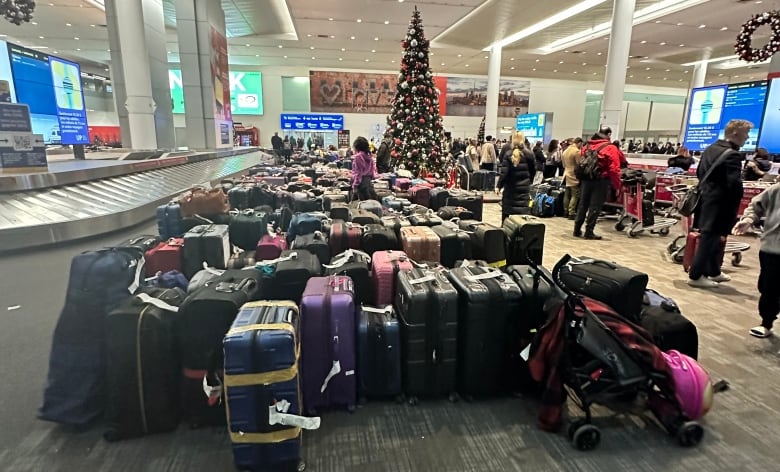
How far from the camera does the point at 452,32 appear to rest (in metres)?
18.3

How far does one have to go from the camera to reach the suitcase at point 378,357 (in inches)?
94.3

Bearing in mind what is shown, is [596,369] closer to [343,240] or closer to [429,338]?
[429,338]

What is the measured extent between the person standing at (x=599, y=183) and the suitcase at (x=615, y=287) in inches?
188

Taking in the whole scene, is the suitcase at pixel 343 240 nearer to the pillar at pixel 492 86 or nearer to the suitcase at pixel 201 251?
the suitcase at pixel 201 251

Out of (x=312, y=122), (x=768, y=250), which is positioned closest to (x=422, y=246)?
(x=768, y=250)

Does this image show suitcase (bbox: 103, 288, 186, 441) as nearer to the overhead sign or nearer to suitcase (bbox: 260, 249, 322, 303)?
suitcase (bbox: 260, 249, 322, 303)

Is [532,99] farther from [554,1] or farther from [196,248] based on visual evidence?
[196,248]

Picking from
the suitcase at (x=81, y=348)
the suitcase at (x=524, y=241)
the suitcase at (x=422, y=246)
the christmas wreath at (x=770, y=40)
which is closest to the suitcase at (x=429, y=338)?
the suitcase at (x=422, y=246)

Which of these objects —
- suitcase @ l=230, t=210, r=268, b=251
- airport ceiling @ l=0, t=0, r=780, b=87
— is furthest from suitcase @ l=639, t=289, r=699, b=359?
airport ceiling @ l=0, t=0, r=780, b=87

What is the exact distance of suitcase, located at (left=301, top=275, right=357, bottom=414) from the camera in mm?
2262

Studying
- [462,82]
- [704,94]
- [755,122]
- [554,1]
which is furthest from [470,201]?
[462,82]

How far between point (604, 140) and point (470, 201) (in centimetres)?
315

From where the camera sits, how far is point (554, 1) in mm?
13820

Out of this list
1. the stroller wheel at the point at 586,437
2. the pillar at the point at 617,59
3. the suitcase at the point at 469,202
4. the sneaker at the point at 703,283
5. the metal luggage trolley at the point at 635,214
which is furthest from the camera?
the pillar at the point at 617,59
